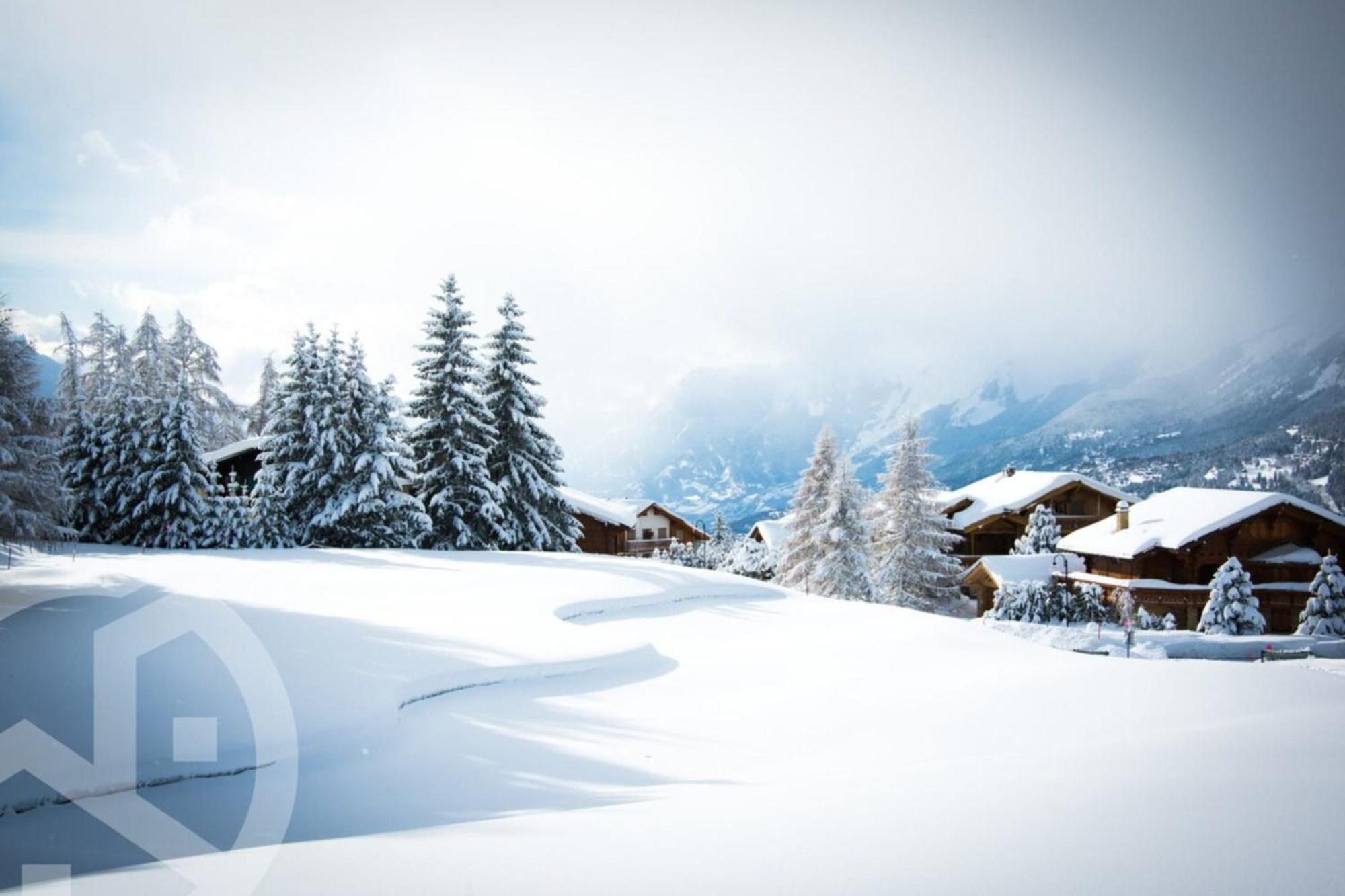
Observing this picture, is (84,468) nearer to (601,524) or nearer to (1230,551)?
(601,524)

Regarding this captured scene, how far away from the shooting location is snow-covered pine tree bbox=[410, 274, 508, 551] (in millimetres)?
23250

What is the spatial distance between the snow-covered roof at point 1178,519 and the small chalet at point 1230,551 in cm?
4

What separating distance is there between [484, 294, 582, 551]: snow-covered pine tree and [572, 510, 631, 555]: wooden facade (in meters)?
7.62

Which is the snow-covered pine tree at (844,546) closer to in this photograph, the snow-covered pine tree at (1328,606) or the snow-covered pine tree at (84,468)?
the snow-covered pine tree at (1328,606)

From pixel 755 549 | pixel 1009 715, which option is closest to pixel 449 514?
pixel 1009 715

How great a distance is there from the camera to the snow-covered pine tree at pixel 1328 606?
21.7 m

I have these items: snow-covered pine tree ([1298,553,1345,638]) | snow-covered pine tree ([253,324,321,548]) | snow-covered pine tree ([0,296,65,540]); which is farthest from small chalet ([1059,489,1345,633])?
snow-covered pine tree ([0,296,65,540])

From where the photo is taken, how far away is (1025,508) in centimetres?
4031

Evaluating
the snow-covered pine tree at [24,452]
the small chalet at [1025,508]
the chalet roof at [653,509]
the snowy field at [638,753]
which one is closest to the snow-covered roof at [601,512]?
the chalet roof at [653,509]

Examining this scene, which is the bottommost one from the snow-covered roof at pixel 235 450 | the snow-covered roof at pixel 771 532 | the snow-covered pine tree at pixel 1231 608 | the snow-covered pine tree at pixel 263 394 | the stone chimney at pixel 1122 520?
the snow-covered pine tree at pixel 1231 608

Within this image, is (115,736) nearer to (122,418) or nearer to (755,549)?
(122,418)

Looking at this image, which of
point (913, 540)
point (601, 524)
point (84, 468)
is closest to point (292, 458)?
point (84, 468)

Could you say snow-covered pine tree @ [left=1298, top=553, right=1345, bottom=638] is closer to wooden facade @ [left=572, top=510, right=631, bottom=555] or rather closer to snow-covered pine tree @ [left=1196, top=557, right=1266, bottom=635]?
snow-covered pine tree @ [left=1196, top=557, right=1266, bottom=635]

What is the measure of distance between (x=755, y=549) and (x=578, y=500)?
676 inches
